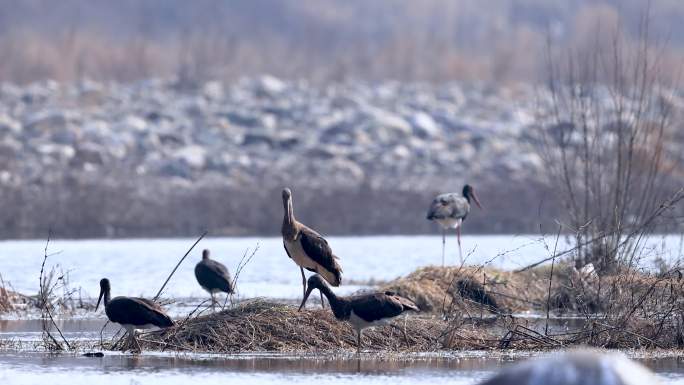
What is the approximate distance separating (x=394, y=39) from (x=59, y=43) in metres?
12.1

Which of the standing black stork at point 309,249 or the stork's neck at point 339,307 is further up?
the standing black stork at point 309,249

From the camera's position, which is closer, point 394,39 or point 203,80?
point 203,80

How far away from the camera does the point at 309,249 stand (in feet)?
48.8

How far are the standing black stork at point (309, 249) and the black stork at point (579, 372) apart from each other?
7778 mm

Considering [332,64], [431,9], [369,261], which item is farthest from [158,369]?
[431,9]

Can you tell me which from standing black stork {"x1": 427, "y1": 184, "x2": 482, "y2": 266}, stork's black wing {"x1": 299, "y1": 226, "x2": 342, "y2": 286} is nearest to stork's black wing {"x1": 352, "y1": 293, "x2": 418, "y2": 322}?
stork's black wing {"x1": 299, "y1": 226, "x2": 342, "y2": 286}

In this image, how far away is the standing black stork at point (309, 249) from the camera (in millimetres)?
14875

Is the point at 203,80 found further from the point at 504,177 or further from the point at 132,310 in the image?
the point at 132,310

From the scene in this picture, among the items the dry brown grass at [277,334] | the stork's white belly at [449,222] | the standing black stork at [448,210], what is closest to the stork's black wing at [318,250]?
the dry brown grass at [277,334]

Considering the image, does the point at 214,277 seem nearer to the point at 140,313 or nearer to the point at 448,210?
the point at 140,313

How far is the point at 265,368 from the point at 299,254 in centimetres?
317

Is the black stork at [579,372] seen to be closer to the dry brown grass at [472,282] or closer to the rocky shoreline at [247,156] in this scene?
the dry brown grass at [472,282]

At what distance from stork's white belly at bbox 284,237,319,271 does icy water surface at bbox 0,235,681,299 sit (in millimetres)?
2794

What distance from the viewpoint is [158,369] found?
1186cm
